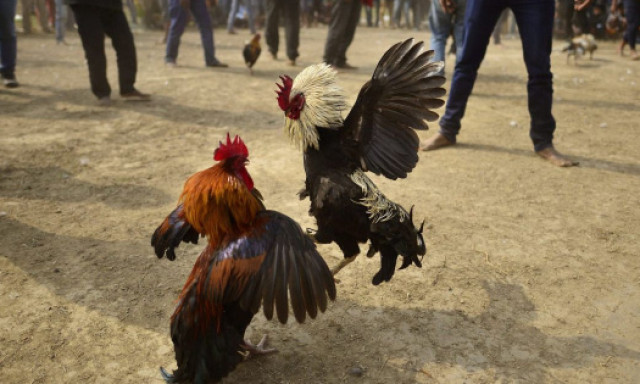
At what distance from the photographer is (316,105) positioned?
2449mm

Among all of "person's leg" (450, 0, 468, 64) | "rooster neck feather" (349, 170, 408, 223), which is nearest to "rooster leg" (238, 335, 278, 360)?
"rooster neck feather" (349, 170, 408, 223)

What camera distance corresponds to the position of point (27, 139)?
4902 millimetres

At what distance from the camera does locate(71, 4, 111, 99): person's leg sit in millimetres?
5516

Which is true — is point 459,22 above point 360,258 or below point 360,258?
above

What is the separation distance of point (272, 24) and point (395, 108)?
7.21m

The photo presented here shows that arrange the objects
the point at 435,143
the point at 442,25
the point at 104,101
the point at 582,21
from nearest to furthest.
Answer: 1. the point at 435,143
2. the point at 104,101
3. the point at 442,25
4. the point at 582,21

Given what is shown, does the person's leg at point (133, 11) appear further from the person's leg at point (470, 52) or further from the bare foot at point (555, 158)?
the bare foot at point (555, 158)

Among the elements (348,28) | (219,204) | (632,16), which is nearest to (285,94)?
(219,204)

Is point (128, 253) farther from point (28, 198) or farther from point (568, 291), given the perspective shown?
point (568, 291)

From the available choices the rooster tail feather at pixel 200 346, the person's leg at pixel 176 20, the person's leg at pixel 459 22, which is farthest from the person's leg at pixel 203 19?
the rooster tail feather at pixel 200 346

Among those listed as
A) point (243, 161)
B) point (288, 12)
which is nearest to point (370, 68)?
point (288, 12)

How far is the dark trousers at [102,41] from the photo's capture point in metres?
5.55

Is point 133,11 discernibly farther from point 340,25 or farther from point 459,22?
point 459,22

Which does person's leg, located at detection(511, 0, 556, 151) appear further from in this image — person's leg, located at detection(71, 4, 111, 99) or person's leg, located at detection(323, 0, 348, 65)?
person's leg, located at detection(71, 4, 111, 99)
